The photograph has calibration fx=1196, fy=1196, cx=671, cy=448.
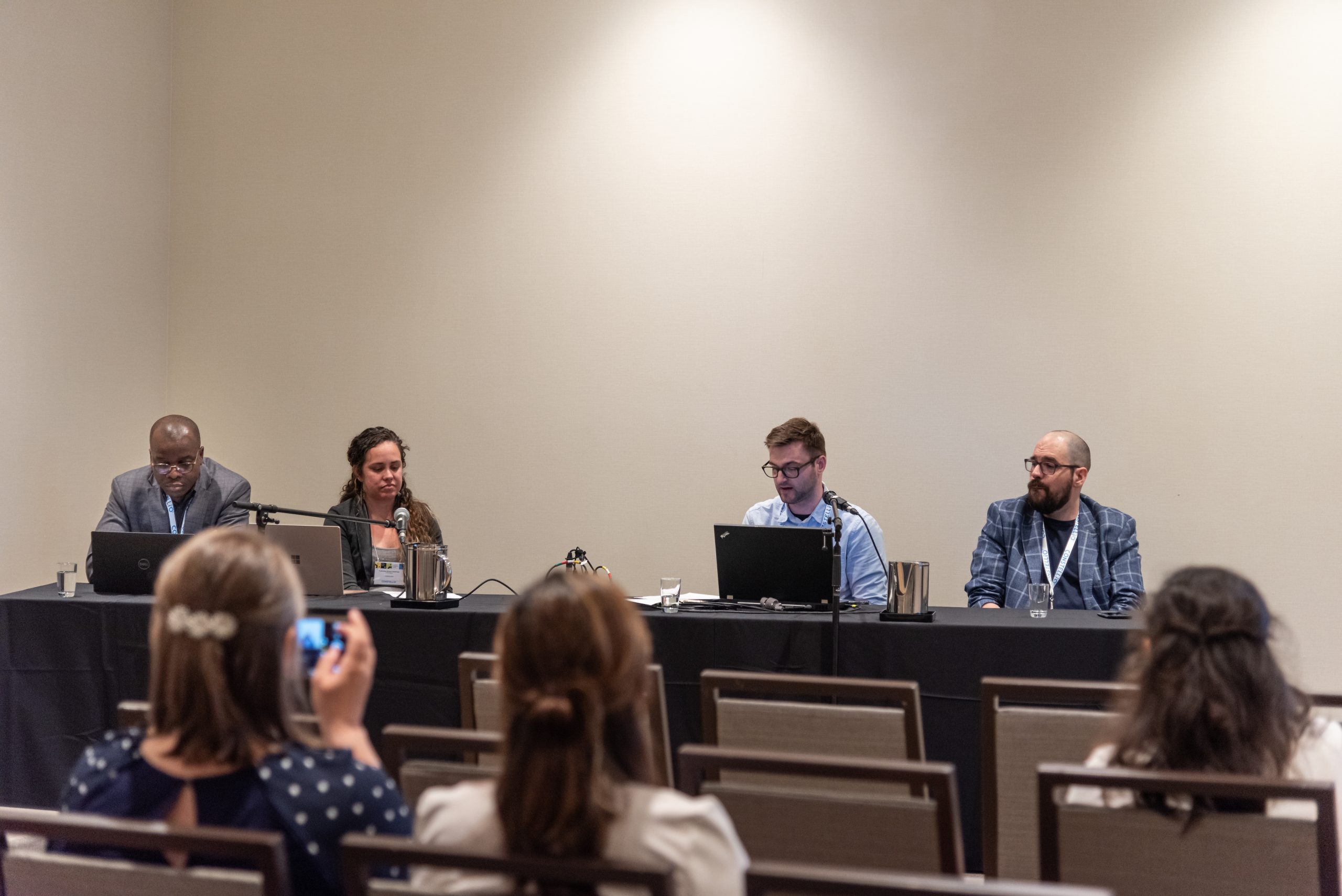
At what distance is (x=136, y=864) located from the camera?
4.78ft

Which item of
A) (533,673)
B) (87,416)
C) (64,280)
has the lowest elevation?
(533,673)

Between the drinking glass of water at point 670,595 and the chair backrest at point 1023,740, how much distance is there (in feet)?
4.64

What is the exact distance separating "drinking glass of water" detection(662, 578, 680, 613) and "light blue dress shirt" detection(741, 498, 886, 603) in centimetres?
68

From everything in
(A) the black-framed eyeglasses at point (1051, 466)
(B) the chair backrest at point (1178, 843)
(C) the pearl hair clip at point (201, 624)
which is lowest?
(B) the chair backrest at point (1178, 843)

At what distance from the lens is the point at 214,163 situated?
588cm

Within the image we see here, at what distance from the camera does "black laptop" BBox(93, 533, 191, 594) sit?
3.93 meters

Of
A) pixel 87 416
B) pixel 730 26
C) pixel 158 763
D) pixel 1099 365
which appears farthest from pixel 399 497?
pixel 158 763

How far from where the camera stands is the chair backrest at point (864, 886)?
118 centimetres

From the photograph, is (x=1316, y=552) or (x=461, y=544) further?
(x=461, y=544)

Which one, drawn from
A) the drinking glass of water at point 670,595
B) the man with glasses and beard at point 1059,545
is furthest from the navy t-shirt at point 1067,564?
the drinking glass of water at point 670,595

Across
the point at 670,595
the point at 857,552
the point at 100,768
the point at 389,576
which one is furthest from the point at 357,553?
the point at 100,768

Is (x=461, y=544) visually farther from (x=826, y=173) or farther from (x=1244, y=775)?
(x=1244, y=775)

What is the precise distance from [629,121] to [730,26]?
0.62 m

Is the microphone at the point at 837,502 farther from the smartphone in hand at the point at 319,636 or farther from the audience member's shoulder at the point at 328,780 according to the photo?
the audience member's shoulder at the point at 328,780
